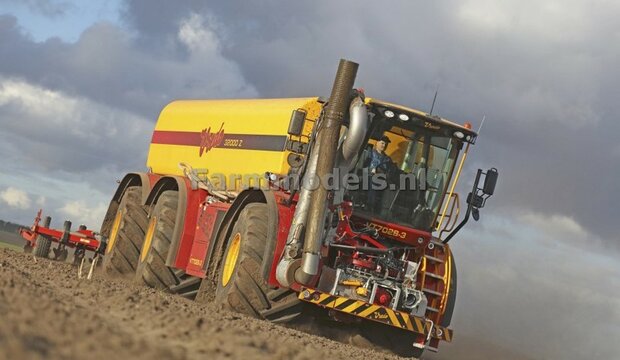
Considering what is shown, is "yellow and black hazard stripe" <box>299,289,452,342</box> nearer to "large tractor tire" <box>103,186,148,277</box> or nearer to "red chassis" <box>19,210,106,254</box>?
"large tractor tire" <box>103,186,148,277</box>

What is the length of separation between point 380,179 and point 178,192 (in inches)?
180

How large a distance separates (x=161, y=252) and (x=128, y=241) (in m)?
1.75

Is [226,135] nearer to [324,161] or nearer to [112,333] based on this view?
[324,161]

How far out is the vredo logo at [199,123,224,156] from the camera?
47.4 feet

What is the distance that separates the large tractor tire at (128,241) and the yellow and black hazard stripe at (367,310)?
616cm

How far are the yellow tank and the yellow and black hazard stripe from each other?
6.56ft

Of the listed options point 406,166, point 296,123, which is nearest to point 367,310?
point 406,166

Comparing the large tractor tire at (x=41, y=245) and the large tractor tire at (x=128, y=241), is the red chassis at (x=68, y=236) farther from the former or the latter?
the large tractor tire at (x=128, y=241)

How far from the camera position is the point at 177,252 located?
45.9ft

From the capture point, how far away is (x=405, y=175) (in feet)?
38.2

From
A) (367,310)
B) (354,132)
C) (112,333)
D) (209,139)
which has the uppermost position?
(354,132)

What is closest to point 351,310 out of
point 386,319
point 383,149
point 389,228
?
point 386,319

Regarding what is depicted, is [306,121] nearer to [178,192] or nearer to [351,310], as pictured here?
[351,310]

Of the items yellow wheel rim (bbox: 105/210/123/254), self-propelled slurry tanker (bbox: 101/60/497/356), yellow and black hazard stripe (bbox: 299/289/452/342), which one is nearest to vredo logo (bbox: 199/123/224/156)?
self-propelled slurry tanker (bbox: 101/60/497/356)
